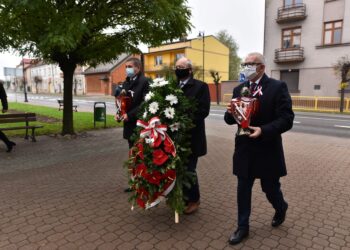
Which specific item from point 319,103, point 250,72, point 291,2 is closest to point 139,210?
point 250,72

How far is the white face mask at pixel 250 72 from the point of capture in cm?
315

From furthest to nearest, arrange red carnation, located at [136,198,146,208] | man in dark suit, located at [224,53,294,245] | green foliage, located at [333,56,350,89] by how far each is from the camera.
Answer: green foliage, located at [333,56,350,89]
red carnation, located at [136,198,146,208]
man in dark suit, located at [224,53,294,245]

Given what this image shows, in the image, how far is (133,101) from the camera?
4453 mm

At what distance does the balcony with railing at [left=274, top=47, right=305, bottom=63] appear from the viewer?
90.5 feet

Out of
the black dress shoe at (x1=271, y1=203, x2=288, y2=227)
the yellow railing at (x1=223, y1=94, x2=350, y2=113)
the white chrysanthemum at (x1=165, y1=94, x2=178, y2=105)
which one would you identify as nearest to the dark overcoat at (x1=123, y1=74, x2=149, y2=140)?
the white chrysanthemum at (x1=165, y1=94, x2=178, y2=105)

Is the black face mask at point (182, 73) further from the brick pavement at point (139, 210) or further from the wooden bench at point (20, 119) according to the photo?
the wooden bench at point (20, 119)

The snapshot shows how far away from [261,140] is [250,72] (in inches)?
28.1

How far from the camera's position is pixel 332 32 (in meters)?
26.2

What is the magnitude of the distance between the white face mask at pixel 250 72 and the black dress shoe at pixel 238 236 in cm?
165

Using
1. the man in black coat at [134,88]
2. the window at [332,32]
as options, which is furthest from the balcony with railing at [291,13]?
the man in black coat at [134,88]

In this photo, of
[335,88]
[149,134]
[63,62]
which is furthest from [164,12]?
[335,88]

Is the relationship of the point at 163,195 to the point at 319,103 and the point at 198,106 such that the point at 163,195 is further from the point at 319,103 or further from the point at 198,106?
the point at 319,103

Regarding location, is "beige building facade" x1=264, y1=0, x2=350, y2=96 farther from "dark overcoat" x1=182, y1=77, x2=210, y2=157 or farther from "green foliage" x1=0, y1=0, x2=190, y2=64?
"dark overcoat" x1=182, y1=77, x2=210, y2=157

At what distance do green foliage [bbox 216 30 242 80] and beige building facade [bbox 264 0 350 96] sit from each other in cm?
3160
